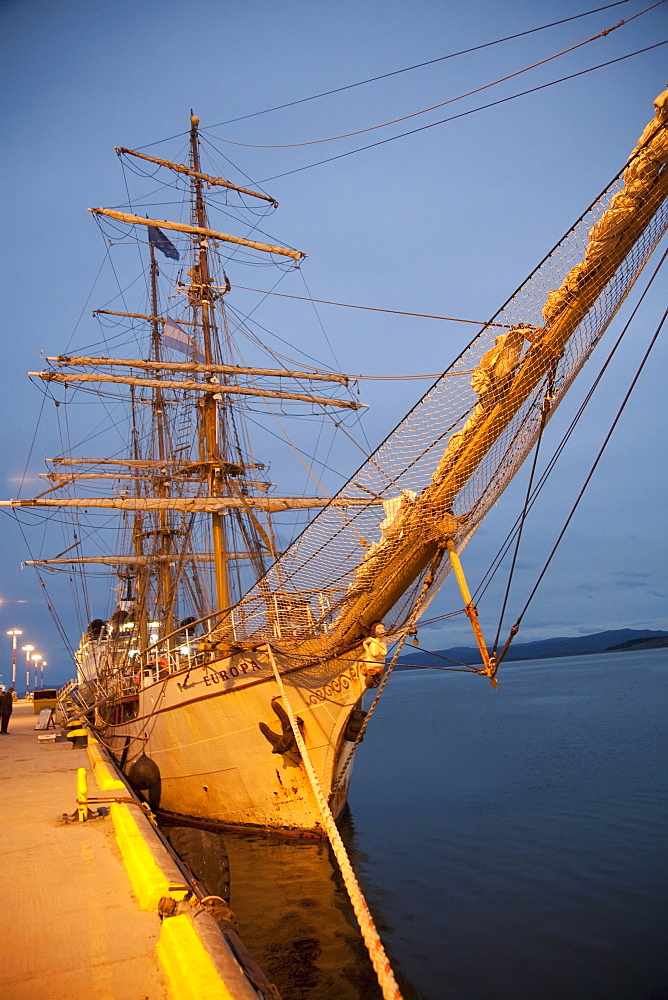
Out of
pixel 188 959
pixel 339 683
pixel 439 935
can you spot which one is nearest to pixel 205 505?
pixel 339 683

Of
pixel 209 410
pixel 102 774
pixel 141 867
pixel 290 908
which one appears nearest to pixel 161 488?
pixel 209 410

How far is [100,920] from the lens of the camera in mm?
4184

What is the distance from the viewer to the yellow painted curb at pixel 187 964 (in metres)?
2.96

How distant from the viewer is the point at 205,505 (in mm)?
17828

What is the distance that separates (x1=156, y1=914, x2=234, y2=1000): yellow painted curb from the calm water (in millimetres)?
3358

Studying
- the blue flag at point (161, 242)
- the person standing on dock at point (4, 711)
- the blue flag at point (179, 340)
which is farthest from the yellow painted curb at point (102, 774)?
the blue flag at point (161, 242)

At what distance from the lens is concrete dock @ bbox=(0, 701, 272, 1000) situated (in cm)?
326

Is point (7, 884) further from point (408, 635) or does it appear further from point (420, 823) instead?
point (420, 823)

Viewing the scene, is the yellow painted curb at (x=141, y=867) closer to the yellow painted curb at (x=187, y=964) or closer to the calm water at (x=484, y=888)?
the yellow painted curb at (x=187, y=964)

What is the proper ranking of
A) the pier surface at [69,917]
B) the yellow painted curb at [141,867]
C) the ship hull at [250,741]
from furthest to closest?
1. the ship hull at [250,741]
2. the yellow painted curb at [141,867]
3. the pier surface at [69,917]

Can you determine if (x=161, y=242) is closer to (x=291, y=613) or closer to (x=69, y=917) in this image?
(x=291, y=613)

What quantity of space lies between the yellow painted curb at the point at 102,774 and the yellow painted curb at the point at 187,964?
4873mm

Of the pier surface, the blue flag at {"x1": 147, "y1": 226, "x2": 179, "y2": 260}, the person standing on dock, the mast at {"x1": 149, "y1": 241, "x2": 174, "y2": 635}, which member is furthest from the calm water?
the blue flag at {"x1": 147, "y1": 226, "x2": 179, "y2": 260}

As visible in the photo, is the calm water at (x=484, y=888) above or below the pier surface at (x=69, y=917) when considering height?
below
